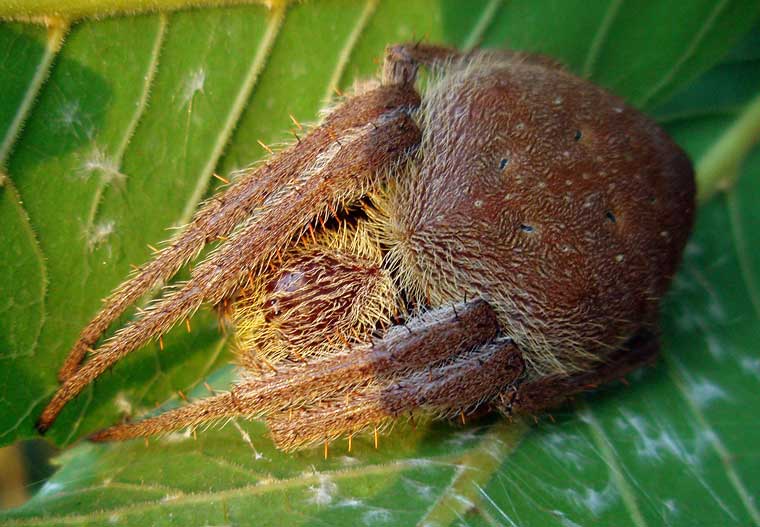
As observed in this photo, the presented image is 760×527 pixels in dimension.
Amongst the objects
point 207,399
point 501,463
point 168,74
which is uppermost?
point 168,74

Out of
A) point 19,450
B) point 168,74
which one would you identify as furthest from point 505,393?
point 19,450

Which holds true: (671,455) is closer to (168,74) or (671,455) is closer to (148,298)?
(148,298)

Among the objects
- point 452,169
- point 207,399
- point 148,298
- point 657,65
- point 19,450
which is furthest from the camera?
point 19,450

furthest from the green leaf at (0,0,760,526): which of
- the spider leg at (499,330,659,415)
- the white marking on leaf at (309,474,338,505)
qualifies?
the spider leg at (499,330,659,415)

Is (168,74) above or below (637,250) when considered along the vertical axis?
above

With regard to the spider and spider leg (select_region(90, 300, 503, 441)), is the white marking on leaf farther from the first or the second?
spider leg (select_region(90, 300, 503, 441))

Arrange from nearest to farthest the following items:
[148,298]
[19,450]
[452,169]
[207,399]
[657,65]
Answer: [207,399], [452,169], [148,298], [657,65], [19,450]

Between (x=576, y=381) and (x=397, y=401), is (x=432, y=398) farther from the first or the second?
(x=576, y=381)

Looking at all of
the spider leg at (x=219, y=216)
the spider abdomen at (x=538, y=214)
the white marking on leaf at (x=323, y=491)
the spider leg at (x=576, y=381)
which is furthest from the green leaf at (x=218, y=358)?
the spider abdomen at (x=538, y=214)

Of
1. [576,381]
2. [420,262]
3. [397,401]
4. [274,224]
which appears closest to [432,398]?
[397,401]
